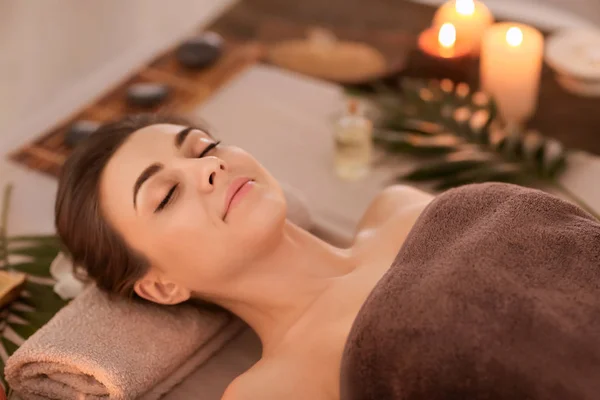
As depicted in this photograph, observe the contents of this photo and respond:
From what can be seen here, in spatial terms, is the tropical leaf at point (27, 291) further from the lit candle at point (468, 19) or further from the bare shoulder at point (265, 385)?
the lit candle at point (468, 19)

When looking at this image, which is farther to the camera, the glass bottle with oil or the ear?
the glass bottle with oil

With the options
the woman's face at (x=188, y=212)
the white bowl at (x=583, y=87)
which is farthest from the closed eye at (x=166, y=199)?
the white bowl at (x=583, y=87)

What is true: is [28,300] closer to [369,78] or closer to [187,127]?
[187,127]

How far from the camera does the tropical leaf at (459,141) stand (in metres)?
1.59

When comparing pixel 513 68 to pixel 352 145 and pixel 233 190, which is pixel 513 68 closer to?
pixel 352 145

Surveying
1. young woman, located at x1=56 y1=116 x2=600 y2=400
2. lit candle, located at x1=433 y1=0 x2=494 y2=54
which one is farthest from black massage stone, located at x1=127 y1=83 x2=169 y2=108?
lit candle, located at x1=433 y1=0 x2=494 y2=54

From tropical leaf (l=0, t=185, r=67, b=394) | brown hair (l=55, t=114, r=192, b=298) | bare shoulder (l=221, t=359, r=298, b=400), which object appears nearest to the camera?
bare shoulder (l=221, t=359, r=298, b=400)

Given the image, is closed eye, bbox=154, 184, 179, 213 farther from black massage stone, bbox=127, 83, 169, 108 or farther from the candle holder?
the candle holder

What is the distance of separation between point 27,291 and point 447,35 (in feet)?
3.73

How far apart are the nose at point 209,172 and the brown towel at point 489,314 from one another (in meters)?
0.29

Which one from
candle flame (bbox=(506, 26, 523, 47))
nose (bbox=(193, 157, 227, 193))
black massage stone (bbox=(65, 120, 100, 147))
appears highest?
candle flame (bbox=(506, 26, 523, 47))

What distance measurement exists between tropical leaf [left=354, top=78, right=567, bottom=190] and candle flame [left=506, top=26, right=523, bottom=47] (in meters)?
0.14

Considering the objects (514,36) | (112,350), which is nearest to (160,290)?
(112,350)

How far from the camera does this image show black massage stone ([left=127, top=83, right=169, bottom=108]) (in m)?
1.86
